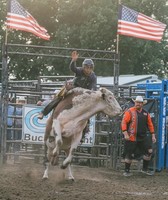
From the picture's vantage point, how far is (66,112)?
905 centimetres

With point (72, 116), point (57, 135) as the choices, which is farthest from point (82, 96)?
point (57, 135)

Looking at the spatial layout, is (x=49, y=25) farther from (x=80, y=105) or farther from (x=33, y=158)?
A: (x=80, y=105)

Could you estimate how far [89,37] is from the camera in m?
33.8

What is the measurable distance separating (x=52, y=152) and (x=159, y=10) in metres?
29.7

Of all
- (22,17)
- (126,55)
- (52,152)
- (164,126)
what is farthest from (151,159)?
(126,55)

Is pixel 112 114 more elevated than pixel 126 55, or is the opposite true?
pixel 126 55

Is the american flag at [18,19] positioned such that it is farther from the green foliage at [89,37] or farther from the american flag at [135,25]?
the green foliage at [89,37]

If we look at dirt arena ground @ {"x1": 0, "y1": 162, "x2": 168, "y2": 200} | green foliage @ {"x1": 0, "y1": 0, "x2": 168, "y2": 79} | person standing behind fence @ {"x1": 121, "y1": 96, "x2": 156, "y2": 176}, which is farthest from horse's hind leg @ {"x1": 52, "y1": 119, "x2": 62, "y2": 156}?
green foliage @ {"x1": 0, "y1": 0, "x2": 168, "y2": 79}

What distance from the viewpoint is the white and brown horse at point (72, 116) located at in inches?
353

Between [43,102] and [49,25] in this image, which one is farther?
[49,25]

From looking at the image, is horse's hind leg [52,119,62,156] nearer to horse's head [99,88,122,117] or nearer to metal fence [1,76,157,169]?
horse's head [99,88,122,117]

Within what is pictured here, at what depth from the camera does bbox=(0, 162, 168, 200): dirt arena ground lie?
Result: 24.2 feet

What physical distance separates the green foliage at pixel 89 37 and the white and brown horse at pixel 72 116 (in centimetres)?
2408

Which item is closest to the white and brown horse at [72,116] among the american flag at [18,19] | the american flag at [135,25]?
the american flag at [18,19]
